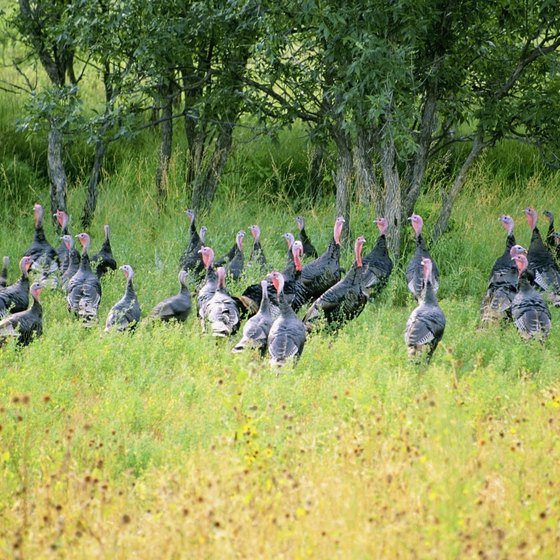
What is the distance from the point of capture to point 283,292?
339 inches

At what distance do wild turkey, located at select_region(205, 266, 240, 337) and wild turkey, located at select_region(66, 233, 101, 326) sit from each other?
107 centimetres

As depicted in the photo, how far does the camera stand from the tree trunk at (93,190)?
13141 millimetres

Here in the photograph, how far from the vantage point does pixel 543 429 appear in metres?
5.81

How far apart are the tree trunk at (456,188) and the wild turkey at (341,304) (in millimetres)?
3135

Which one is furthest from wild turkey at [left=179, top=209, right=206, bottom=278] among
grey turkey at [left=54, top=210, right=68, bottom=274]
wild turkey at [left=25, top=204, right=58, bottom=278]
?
wild turkey at [left=25, top=204, right=58, bottom=278]

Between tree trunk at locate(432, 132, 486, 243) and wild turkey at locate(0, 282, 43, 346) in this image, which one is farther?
tree trunk at locate(432, 132, 486, 243)

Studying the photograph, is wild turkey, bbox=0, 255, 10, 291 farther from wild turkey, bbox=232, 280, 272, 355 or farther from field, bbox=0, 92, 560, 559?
wild turkey, bbox=232, 280, 272, 355

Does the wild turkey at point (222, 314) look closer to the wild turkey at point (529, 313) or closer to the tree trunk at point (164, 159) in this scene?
the wild turkey at point (529, 313)

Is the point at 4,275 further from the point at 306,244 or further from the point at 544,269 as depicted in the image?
the point at 544,269

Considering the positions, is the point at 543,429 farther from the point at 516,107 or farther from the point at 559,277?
the point at 516,107

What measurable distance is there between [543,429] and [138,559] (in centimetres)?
265

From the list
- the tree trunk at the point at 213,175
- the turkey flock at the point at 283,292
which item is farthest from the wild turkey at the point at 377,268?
the tree trunk at the point at 213,175

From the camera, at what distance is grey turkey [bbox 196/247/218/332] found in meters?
9.26

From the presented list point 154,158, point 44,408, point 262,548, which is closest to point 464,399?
point 262,548
